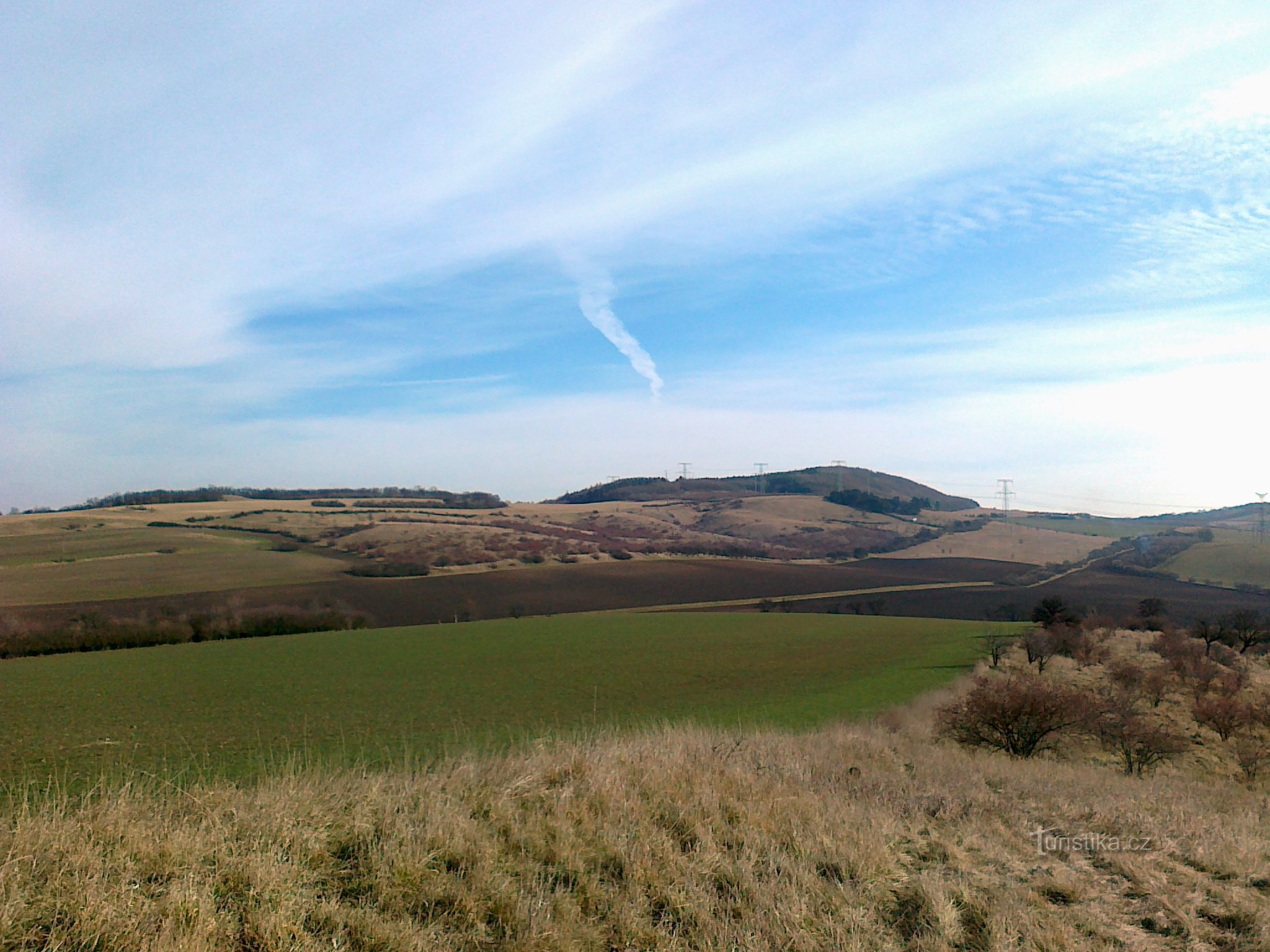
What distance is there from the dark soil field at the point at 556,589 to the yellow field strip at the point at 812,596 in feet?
3.54

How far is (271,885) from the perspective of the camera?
570 cm

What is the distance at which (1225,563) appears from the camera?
314ft

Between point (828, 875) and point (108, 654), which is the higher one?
point (828, 875)

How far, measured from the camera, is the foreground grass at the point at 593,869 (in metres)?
5.45

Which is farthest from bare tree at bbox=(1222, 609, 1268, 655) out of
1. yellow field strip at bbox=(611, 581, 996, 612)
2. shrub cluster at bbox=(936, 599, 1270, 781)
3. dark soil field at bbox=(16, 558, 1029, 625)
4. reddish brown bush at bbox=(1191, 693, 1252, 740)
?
dark soil field at bbox=(16, 558, 1029, 625)

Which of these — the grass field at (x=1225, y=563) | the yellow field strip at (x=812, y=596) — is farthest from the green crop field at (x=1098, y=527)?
the yellow field strip at (x=812, y=596)

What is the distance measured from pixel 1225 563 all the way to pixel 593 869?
394ft

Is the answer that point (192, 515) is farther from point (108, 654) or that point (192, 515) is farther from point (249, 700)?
point (249, 700)

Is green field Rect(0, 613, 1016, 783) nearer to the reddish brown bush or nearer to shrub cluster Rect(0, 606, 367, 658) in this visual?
shrub cluster Rect(0, 606, 367, 658)

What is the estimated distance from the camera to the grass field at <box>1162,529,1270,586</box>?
88.8 metres

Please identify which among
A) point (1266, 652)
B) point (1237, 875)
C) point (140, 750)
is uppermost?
point (1237, 875)

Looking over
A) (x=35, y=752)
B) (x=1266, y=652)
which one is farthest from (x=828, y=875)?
(x=1266, y=652)

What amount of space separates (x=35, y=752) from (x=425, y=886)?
15.0 metres

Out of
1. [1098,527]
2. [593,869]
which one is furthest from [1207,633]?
[1098,527]
